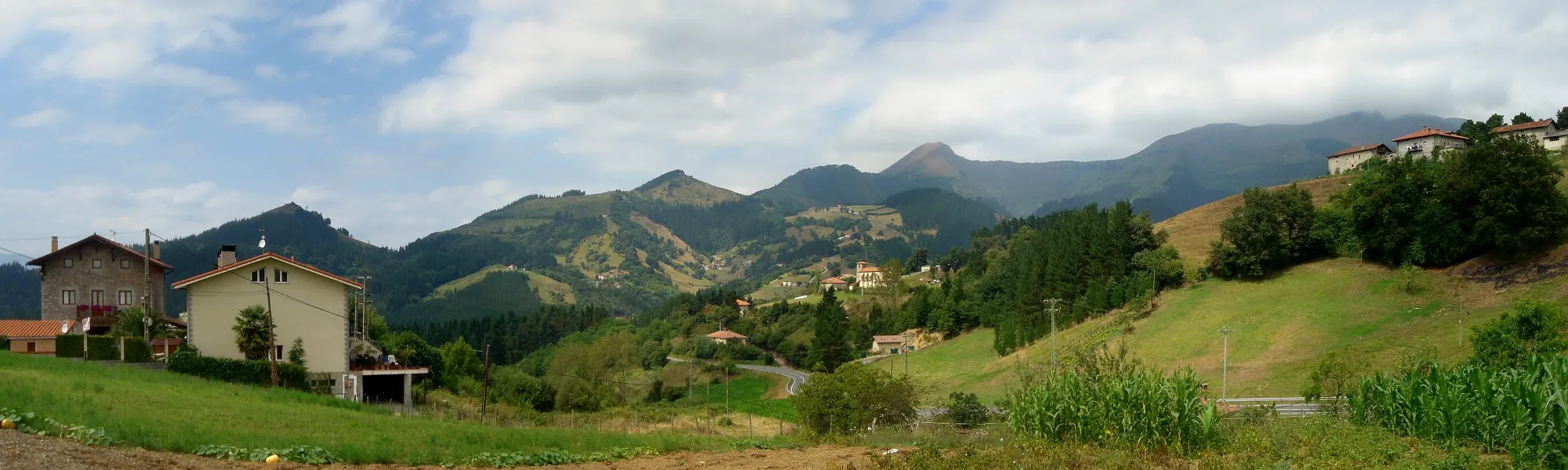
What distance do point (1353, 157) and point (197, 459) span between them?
420 feet

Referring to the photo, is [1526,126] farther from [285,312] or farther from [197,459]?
[197,459]

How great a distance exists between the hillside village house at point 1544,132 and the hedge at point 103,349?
120 m

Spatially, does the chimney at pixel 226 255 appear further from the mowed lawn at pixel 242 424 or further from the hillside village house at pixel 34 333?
the mowed lawn at pixel 242 424

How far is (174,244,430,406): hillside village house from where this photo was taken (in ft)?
137

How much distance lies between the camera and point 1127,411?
16797 mm

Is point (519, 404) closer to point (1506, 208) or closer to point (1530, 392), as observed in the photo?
point (1530, 392)

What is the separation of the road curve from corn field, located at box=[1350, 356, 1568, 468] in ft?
218

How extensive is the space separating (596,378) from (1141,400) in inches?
2689

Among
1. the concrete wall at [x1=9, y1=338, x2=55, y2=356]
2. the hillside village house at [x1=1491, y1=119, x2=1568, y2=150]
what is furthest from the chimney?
the hillside village house at [x1=1491, y1=119, x2=1568, y2=150]

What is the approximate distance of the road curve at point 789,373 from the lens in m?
89.8

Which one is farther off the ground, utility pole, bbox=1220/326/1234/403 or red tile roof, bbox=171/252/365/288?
red tile roof, bbox=171/252/365/288

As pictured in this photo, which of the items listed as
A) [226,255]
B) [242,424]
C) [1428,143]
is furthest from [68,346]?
[1428,143]

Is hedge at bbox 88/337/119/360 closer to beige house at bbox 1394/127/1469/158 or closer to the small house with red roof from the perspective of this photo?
beige house at bbox 1394/127/1469/158

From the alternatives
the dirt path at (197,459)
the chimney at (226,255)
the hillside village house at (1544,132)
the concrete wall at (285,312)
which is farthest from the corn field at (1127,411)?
the hillside village house at (1544,132)
